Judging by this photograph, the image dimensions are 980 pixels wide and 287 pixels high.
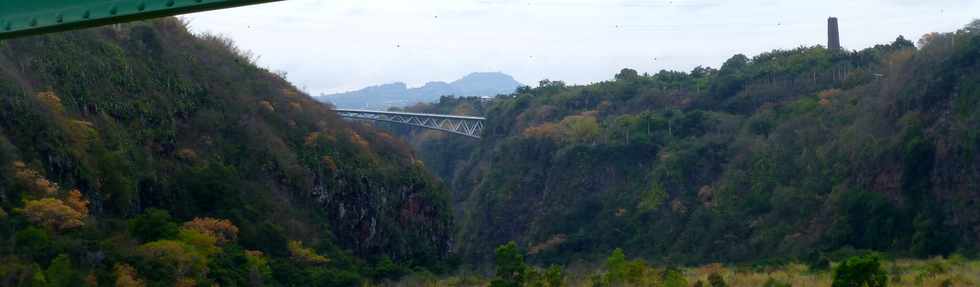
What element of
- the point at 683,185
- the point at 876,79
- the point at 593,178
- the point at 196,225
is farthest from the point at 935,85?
the point at 196,225

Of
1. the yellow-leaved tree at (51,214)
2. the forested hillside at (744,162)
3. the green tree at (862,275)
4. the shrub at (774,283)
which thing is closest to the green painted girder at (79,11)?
the yellow-leaved tree at (51,214)

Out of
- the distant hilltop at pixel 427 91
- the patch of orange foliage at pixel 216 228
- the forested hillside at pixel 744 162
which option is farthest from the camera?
the distant hilltop at pixel 427 91

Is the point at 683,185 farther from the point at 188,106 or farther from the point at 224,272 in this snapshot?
the point at 224,272

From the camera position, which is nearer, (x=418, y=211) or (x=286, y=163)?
(x=286, y=163)

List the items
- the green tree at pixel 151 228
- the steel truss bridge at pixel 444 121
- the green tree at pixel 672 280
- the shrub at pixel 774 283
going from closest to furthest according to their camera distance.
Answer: the green tree at pixel 672 280, the green tree at pixel 151 228, the shrub at pixel 774 283, the steel truss bridge at pixel 444 121

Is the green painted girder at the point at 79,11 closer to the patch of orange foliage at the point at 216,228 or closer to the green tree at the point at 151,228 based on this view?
the green tree at the point at 151,228

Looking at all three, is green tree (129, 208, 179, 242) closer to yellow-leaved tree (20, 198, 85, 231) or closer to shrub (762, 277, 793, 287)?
yellow-leaved tree (20, 198, 85, 231)
